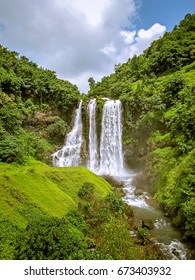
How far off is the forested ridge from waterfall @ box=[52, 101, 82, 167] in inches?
38.4

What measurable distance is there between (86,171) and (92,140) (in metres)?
15.2

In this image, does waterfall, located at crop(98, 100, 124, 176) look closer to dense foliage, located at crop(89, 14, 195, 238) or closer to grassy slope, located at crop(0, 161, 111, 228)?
dense foliage, located at crop(89, 14, 195, 238)

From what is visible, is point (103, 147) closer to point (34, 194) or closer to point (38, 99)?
point (38, 99)

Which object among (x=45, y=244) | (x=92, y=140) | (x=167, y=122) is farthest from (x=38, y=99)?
(x=45, y=244)

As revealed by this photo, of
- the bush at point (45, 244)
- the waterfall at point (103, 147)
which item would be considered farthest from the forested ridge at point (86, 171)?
the waterfall at point (103, 147)

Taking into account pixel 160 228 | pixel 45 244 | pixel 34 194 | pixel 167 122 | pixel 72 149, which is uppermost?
pixel 167 122

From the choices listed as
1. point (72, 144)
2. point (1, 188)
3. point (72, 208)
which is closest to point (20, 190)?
point (1, 188)

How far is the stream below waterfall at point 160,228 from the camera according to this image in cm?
1113

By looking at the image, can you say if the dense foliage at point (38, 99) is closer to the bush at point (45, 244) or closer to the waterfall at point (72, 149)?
the waterfall at point (72, 149)

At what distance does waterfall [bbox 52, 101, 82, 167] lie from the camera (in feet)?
98.6

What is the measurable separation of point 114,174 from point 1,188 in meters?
18.9

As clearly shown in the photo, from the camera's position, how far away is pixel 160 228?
45.6 feet
